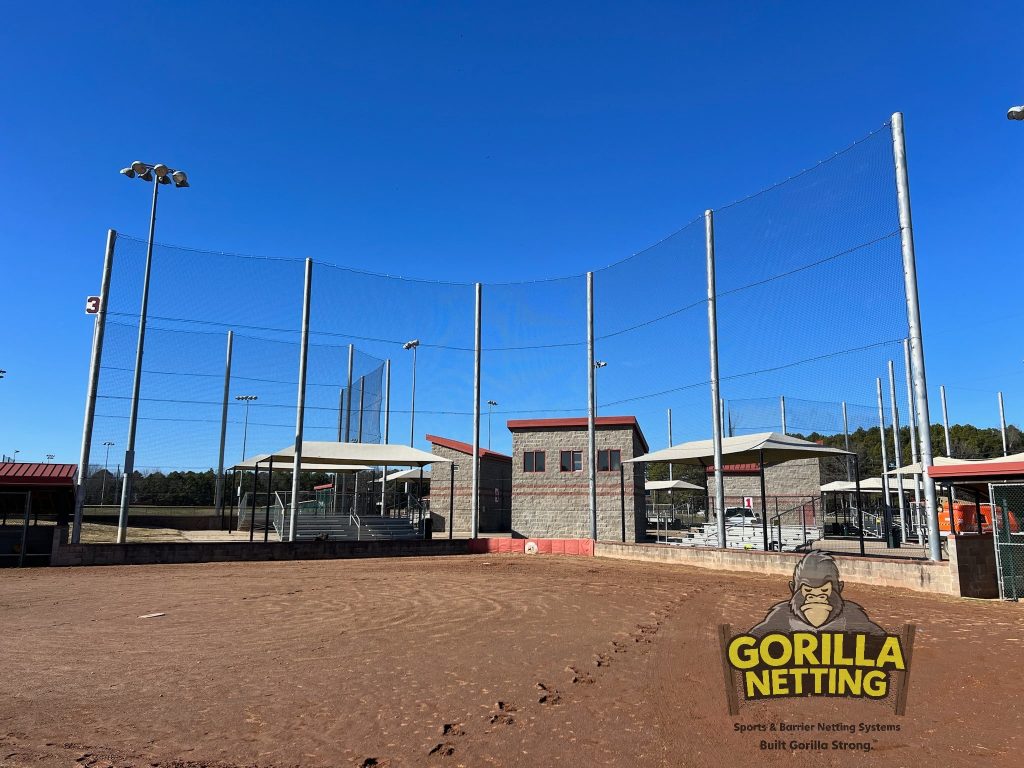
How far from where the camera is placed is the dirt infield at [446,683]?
438cm

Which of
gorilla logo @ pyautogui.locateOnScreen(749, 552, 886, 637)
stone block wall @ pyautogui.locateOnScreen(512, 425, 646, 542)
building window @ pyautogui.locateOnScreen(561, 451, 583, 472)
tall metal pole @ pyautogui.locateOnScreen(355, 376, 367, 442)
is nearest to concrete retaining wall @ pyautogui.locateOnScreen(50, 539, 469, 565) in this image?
stone block wall @ pyautogui.locateOnScreen(512, 425, 646, 542)

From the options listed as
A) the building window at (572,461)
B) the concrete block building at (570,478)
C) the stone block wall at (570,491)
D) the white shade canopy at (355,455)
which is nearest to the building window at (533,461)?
the concrete block building at (570,478)

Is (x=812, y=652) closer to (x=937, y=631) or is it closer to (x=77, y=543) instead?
(x=937, y=631)

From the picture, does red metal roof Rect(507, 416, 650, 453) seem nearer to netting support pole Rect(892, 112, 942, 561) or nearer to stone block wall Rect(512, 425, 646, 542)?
stone block wall Rect(512, 425, 646, 542)

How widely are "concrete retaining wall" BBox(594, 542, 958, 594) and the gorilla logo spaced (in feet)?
13.2

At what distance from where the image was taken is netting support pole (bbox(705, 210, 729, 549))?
16156 millimetres

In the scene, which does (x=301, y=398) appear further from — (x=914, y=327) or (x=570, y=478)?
(x=914, y=327)

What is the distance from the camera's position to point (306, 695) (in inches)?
220

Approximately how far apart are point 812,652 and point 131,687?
19.8 ft

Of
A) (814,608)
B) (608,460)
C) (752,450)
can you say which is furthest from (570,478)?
(814,608)

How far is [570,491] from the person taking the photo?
28.1 meters

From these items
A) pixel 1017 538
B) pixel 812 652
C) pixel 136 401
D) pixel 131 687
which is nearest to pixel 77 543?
pixel 136 401

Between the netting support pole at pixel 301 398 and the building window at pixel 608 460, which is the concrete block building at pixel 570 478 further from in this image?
the netting support pole at pixel 301 398

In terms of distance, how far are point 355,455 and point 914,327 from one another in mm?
16730
